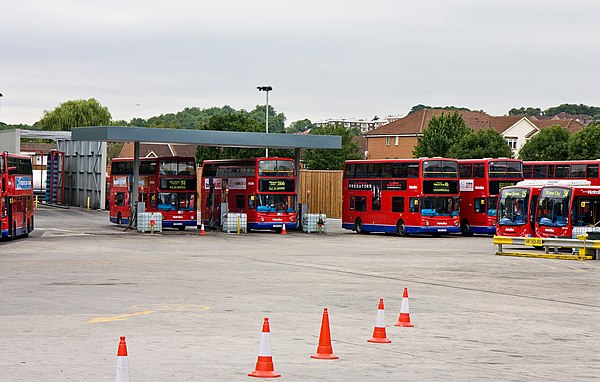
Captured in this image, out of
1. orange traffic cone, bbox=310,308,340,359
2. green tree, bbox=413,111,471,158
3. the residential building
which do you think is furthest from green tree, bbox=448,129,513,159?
orange traffic cone, bbox=310,308,340,359

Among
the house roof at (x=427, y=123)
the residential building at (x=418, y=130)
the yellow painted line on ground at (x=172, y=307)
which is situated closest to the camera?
the yellow painted line on ground at (x=172, y=307)

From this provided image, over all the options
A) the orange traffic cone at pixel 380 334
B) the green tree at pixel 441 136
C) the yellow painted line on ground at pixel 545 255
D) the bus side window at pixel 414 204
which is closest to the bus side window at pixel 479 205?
the bus side window at pixel 414 204

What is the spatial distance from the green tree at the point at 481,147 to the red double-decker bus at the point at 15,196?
53.9 metres

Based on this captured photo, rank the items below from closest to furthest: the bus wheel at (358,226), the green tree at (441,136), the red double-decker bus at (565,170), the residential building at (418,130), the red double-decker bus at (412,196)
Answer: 1. the red double-decker bus at (565,170)
2. the red double-decker bus at (412,196)
3. the bus wheel at (358,226)
4. the green tree at (441,136)
5. the residential building at (418,130)

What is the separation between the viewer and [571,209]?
41.6 metres

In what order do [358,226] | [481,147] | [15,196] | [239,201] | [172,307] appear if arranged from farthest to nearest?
[481,147]
[358,226]
[239,201]
[15,196]
[172,307]

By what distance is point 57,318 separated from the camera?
17.7m

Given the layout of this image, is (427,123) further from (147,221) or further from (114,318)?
(114,318)

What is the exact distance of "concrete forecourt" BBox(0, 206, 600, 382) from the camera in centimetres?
1313

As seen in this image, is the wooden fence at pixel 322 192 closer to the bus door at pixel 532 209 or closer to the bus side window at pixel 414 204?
the bus side window at pixel 414 204

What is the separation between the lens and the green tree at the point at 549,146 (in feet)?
302

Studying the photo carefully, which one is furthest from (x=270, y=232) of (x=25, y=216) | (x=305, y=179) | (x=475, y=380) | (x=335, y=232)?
(x=475, y=380)

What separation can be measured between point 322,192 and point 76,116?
267 feet

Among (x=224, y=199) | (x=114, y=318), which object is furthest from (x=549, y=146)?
(x=114, y=318)
